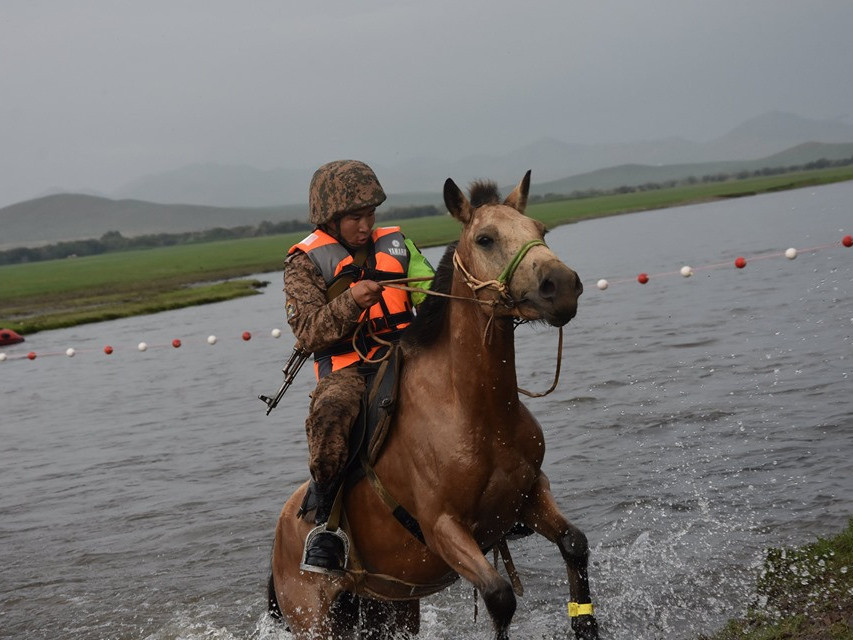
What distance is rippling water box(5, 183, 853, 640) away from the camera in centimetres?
995

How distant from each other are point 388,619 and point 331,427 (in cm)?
213

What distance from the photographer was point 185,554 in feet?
41.8

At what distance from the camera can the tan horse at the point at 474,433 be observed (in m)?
6.16

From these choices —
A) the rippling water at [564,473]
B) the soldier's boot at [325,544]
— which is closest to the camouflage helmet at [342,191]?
the soldier's boot at [325,544]

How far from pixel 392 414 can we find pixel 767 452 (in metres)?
6.97

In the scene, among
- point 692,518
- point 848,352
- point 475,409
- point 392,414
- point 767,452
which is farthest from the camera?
point 848,352

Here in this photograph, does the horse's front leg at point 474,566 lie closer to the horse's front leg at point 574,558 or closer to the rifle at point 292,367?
the horse's front leg at point 574,558

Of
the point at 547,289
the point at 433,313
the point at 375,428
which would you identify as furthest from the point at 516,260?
the point at 375,428

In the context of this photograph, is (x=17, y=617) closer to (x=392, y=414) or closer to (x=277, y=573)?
(x=277, y=573)

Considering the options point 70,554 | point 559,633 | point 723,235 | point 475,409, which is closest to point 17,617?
point 70,554

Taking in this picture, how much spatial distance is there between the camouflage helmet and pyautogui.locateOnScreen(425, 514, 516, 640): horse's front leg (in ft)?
7.52

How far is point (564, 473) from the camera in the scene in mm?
13484

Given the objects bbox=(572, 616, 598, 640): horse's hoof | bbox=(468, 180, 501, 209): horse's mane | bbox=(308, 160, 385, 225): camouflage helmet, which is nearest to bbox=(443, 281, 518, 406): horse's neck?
bbox=(468, 180, 501, 209): horse's mane

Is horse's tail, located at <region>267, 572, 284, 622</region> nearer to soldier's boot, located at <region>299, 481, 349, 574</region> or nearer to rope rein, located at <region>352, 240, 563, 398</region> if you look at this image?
soldier's boot, located at <region>299, 481, 349, 574</region>
